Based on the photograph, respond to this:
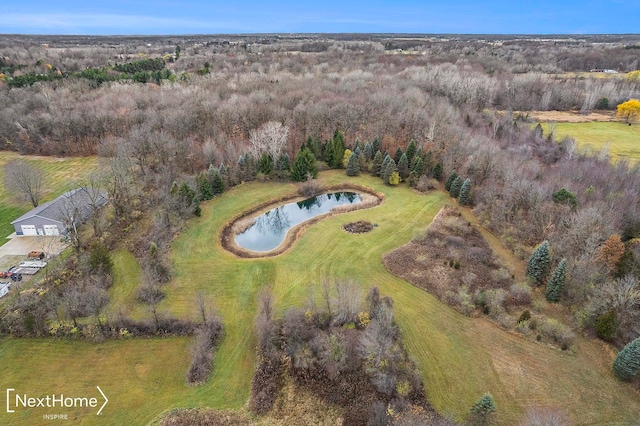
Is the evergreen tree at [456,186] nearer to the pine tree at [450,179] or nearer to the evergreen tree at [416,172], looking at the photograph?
the pine tree at [450,179]

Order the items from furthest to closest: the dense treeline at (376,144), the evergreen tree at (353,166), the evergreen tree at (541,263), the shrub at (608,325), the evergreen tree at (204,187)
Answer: the evergreen tree at (353,166) < the evergreen tree at (204,187) < the dense treeline at (376,144) < the evergreen tree at (541,263) < the shrub at (608,325)

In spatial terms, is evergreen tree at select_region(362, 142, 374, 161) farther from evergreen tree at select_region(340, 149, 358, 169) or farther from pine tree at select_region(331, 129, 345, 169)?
pine tree at select_region(331, 129, 345, 169)

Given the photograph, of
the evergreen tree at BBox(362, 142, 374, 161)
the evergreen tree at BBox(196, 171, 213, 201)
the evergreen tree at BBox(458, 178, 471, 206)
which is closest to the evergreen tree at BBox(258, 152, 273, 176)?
the evergreen tree at BBox(196, 171, 213, 201)

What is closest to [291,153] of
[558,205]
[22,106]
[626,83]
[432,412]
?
[558,205]

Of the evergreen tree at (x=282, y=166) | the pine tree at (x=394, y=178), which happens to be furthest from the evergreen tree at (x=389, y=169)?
the evergreen tree at (x=282, y=166)

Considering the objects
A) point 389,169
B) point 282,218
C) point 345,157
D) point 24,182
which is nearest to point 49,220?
point 24,182
